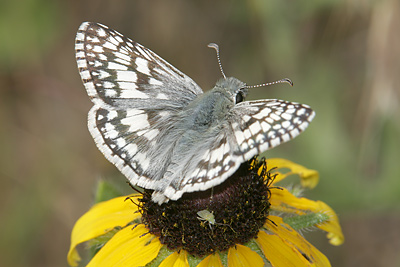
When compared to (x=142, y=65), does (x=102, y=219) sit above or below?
below

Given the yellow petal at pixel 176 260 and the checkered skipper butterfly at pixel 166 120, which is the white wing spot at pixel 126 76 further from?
the yellow petal at pixel 176 260

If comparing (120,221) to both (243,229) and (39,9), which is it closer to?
(243,229)

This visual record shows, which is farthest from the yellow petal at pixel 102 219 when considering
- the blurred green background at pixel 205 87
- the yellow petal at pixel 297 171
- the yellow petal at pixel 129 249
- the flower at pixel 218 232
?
the blurred green background at pixel 205 87

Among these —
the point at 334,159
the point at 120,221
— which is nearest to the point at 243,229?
the point at 120,221

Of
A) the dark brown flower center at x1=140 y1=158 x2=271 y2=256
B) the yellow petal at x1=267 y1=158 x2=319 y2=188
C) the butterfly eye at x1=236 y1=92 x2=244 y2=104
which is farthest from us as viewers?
the yellow petal at x1=267 y1=158 x2=319 y2=188

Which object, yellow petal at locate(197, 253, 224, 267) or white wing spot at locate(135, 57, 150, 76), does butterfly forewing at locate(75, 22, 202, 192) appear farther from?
yellow petal at locate(197, 253, 224, 267)

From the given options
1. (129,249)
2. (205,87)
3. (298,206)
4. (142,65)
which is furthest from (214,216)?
(205,87)

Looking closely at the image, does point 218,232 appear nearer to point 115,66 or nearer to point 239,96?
point 239,96

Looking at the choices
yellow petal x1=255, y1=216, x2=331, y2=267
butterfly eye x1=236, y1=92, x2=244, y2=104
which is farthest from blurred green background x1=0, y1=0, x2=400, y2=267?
butterfly eye x1=236, y1=92, x2=244, y2=104
